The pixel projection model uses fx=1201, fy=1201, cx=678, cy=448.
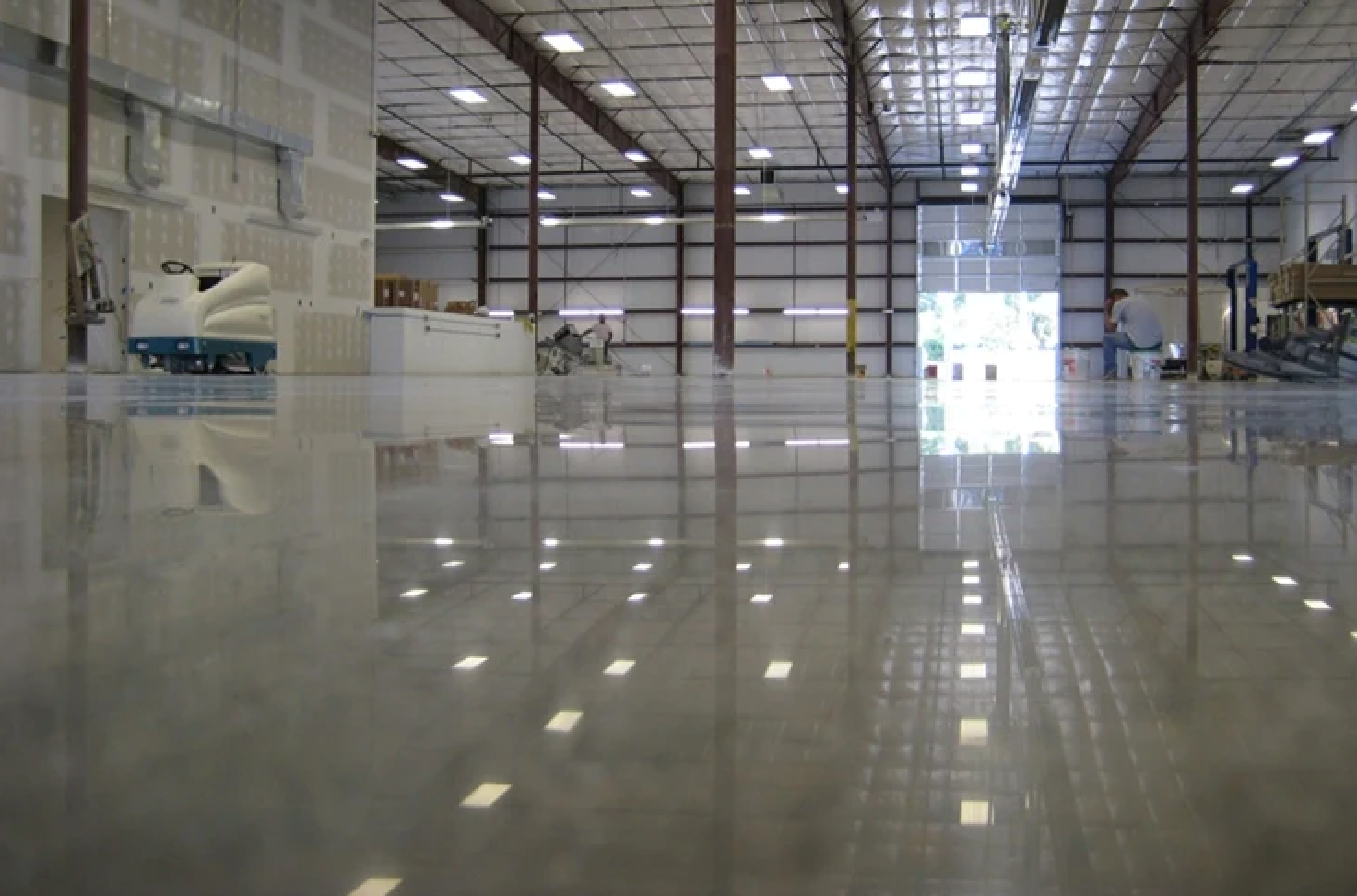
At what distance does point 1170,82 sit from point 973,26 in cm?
634

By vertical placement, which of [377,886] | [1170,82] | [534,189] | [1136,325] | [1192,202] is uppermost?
[1170,82]

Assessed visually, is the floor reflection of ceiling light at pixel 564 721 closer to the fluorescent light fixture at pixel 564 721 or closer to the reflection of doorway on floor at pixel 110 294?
the fluorescent light fixture at pixel 564 721

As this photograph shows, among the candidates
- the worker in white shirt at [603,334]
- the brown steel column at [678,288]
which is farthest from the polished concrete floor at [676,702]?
the brown steel column at [678,288]

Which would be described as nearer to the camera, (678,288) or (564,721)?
(564,721)

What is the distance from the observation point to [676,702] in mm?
612

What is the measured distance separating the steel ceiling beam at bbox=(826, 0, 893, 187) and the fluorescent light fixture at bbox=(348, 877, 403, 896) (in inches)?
927

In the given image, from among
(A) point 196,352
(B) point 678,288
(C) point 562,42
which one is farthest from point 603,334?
(A) point 196,352

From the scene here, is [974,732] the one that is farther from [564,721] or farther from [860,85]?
[860,85]

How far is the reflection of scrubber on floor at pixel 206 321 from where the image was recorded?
50.5 feet

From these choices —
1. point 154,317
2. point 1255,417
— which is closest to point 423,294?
point 154,317

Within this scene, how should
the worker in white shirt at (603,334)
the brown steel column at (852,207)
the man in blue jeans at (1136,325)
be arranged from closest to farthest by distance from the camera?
the man in blue jeans at (1136,325), the brown steel column at (852,207), the worker in white shirt at (603,334)

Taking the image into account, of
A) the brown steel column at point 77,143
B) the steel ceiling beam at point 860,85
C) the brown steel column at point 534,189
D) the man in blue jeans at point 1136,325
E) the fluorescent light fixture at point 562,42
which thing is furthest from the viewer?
the brown steel column at point 534,189

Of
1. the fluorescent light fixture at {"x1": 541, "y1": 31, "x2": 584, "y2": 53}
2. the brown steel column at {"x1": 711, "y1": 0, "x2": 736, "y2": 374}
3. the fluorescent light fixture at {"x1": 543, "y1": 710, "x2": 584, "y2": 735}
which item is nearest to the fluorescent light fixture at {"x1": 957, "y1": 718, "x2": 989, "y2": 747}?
the fluorescent light fixture at {"x1": 543, "y1": 710, "x2": 584, "y2": 735}

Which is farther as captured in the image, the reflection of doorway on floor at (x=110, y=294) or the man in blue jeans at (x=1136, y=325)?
the man in blue jeans at (x=1136, y=325)
